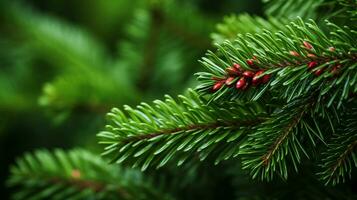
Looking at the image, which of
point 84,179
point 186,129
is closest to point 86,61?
point 84,179

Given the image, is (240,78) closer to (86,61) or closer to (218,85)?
(218,85)

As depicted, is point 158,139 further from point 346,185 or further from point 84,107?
point 84,107

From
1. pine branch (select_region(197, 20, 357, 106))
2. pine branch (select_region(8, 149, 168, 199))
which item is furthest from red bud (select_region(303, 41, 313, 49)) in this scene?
pine branch (select_region(8, 149, 168, 199))

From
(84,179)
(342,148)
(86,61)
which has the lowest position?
(342,148)

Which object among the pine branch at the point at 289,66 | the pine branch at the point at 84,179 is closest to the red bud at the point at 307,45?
the pine branch at the point at 289,66

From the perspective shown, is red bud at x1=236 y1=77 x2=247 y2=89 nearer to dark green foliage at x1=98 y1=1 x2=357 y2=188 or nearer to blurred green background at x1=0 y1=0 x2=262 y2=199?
dark green foliage at x1=98 y1=1 x2=357 y2=188

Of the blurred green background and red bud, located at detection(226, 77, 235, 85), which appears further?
the blurred green background
